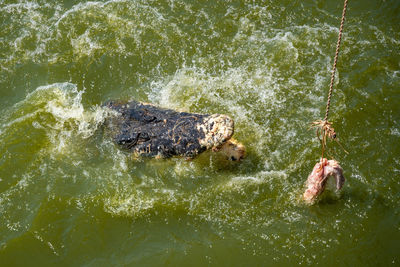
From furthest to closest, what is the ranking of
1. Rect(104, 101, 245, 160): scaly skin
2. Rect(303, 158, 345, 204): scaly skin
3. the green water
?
Rect(104, 101, 245, 160): scaly skin, the green water, Rect(303, 158, 345, 204): scaly skin

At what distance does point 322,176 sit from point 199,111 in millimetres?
2399

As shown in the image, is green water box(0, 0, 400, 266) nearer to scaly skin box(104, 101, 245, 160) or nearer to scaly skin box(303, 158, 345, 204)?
scaly skin box(104, 101, 245, 160)

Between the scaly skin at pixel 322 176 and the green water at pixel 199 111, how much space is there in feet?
1.14

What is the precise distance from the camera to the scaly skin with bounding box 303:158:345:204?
4.86 meters

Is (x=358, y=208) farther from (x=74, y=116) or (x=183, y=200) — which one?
(x=74, y=116)

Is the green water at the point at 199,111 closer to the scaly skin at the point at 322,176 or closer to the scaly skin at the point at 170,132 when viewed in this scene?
the scaly skin at the point at 170,132

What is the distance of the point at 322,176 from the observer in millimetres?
4930

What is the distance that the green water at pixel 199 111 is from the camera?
516 cm

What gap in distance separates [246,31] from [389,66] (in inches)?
100

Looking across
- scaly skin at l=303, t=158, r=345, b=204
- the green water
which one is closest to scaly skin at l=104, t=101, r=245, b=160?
the green water

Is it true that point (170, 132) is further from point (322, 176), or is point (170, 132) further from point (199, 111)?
point (322, 176)

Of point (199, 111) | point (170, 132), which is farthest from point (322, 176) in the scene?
point (199, 111)

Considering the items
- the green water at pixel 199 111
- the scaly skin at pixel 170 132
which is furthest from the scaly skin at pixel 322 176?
the scaly skin at pixel 170 132

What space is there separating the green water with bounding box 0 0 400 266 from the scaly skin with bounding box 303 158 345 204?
1.14 ft
